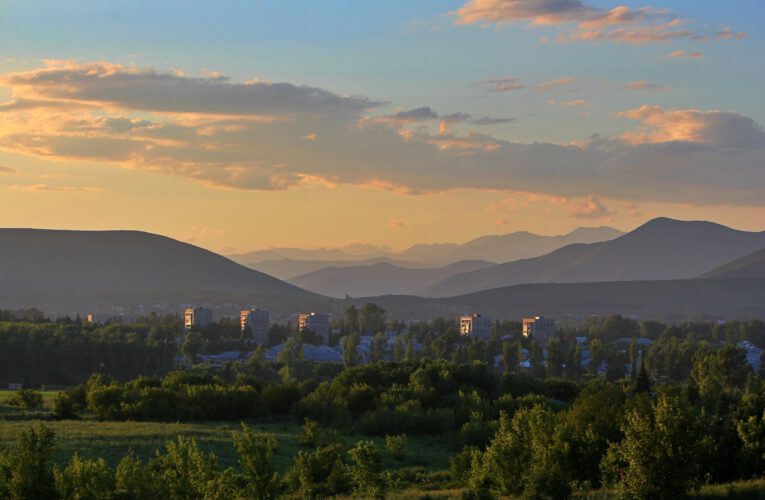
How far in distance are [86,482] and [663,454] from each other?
1460 centimetres

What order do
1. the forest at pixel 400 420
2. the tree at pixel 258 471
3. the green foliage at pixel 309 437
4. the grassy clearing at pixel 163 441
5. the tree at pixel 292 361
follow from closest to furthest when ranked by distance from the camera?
the forest at pixel 400 420
the tree at pixel 258 471
the grassy clearing at pixel 163 441
the green foliage at pixel 309 437
the tree at pixel 292 361

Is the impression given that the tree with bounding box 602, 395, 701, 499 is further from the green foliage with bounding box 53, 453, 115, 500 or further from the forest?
the green foliage with bounding box 53, 453, 115, 500

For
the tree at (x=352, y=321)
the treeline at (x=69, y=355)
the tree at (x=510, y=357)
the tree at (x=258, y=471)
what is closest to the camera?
the tree at (x=258, y=471)

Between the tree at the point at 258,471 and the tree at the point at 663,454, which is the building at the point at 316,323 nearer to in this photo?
the tree at the point at 258,471

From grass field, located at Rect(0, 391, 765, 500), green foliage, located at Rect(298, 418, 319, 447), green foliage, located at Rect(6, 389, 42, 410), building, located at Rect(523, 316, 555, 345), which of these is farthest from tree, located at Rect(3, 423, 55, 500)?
building, located at Rect(523, 316, 555, 345)

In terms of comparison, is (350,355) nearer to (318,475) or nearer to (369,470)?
(318,475)

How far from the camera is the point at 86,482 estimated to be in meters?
26.3

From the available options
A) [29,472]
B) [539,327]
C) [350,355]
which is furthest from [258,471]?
[539,327]

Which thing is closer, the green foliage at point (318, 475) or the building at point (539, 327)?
the green foliage at point (318, 475)

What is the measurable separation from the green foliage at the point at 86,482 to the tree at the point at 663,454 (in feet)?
43.5

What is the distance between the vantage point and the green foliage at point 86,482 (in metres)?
26.1

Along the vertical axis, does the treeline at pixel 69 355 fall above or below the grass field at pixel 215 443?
above

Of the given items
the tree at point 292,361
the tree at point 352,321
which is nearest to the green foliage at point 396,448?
the tree at point 292,361

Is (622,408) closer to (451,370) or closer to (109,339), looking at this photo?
(451,370)
